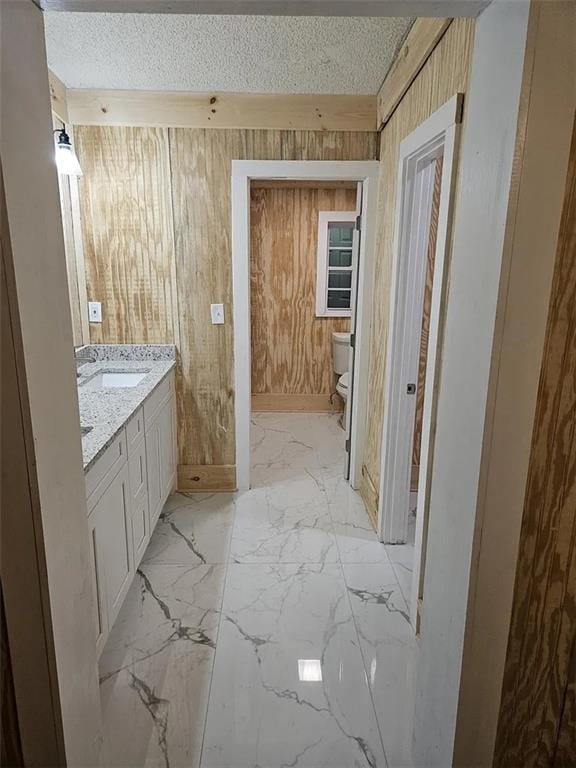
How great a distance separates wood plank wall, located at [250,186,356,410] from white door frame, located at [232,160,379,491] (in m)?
1.70

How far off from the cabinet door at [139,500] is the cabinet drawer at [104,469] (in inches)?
6.2

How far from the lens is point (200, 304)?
3064 mm

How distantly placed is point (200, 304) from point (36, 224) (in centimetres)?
219

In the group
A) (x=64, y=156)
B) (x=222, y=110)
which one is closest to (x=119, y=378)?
(x=64, y=156)

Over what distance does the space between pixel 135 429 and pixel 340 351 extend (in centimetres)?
292

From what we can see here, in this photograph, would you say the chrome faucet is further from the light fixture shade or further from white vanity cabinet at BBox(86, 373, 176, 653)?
the light fixture shade

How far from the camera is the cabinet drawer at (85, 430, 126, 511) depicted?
158 cm

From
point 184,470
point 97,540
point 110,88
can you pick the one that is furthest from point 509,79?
point 184,470

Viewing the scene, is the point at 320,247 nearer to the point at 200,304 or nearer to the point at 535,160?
the point at 200,304

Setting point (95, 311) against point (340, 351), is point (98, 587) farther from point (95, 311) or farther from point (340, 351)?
point (340, 351)

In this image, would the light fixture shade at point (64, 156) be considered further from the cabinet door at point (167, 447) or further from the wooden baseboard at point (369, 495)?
the wooden baseboard at point (369, 495)

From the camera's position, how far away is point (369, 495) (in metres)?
3.02

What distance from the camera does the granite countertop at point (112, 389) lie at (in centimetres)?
175

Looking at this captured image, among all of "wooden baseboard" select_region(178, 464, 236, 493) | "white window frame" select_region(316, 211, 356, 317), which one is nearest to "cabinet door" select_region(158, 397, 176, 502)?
"wooden baseboard" select_region(178, 464, 236, 493)
